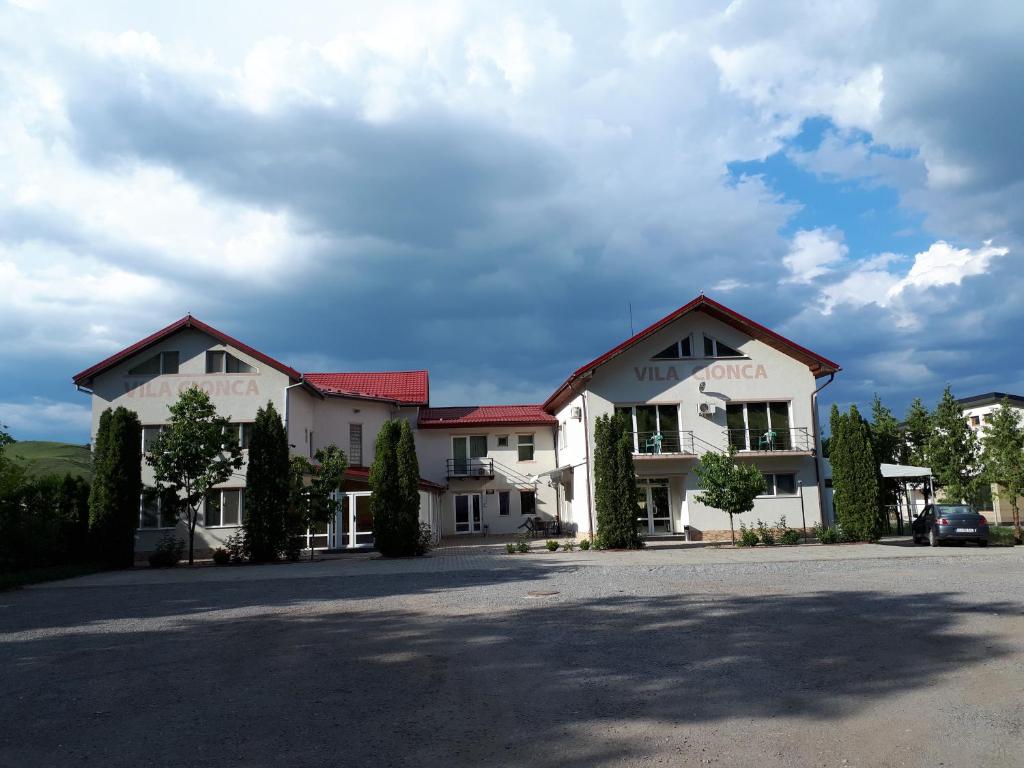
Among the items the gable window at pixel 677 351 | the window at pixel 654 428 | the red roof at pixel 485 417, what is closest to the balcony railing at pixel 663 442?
the window at pixel 654 428

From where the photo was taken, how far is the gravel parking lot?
4977mm

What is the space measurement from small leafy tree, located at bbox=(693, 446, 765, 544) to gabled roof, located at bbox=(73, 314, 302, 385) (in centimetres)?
1441

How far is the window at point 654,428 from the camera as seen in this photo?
2734 centimetres

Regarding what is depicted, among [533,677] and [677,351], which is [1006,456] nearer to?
[677,351]

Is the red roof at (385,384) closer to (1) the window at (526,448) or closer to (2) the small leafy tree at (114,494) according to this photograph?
(1) the window at (526,448)

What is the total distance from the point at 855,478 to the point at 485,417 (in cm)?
1686

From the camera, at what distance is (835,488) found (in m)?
25.3

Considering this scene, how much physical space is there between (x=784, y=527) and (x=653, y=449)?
520 cm

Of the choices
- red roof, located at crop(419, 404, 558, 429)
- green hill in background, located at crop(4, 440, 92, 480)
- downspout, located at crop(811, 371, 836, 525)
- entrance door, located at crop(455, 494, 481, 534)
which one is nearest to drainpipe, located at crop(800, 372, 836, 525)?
downspout, located at crop(811, 371, 836, 525)

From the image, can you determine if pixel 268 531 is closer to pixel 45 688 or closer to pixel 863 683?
pixel 45 688

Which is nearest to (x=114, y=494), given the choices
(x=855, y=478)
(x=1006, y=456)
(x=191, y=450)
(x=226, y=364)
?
(x=191, y=450)

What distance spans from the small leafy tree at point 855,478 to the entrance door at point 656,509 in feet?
19.1

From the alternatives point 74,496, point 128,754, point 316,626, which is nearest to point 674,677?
point 128,754

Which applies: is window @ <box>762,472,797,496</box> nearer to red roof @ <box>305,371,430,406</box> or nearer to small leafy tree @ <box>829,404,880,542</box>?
small leafy tree @ <box>829,404,880,542</box>
